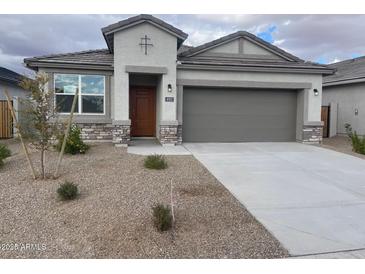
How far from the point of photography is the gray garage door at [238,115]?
40.2ft

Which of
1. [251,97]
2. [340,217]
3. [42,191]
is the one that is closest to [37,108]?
[42,191]

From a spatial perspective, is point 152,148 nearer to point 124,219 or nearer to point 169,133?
point 169,133

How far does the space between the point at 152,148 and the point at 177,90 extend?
8.39 ft

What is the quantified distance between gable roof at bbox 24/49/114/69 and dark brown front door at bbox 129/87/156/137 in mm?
1686

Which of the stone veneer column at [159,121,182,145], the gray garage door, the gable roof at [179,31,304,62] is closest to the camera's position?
the stone veneer column at [159,121,182,145]

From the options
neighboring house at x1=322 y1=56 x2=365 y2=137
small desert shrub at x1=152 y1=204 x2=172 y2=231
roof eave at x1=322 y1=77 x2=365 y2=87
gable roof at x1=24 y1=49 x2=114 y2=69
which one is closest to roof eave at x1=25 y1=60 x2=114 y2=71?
gable roof at x1=24 y1=49 x2=114 y2=69

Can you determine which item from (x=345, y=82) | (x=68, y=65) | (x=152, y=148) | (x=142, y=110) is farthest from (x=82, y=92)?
(x=345, y=82)

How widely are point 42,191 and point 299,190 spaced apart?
4954 millimetres

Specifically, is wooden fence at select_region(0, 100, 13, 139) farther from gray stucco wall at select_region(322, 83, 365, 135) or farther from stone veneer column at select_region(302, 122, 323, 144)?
gray stucco wall at select_region(322, 83, 365, 135)

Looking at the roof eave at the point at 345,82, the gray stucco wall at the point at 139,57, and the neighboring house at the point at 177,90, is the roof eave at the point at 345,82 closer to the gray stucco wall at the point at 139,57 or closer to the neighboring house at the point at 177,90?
the neighboring house at the point at 177,90

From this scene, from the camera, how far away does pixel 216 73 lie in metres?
11.9

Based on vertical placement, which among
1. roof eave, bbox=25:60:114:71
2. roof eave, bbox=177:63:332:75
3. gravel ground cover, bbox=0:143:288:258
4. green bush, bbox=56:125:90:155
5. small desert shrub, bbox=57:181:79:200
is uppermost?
roof eave, bbox=177:63:332:75

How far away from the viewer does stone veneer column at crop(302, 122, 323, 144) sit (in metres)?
12.4

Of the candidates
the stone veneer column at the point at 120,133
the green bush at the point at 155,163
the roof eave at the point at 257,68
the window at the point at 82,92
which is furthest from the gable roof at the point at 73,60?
the green bush at the point at 155,163
